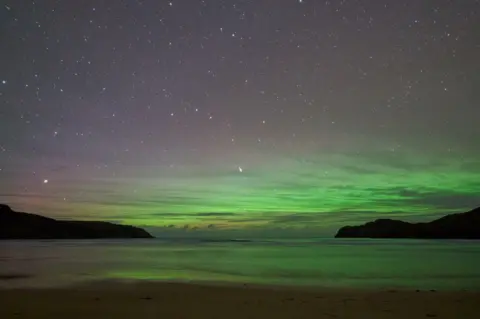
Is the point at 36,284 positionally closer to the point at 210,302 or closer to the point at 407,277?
the point at 210,302

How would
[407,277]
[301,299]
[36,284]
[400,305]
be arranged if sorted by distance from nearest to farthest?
[400,305], [301,299], [36,284], [407,277]

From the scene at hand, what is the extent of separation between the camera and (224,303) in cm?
1296

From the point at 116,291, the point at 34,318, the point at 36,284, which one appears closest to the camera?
the point at 34,318

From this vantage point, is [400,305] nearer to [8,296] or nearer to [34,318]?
[34,318]

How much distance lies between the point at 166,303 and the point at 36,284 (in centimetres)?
912

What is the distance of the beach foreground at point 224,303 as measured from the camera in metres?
11.1

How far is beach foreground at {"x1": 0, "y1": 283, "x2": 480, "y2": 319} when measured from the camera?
36.3ft

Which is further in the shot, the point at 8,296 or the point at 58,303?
the point at 8,296

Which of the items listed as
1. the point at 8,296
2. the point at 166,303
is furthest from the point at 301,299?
the point at 8,296

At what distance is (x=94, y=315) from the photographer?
1085 centimetres

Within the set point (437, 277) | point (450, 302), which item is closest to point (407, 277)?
point (437, 277)

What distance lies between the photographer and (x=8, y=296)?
14.6 metres

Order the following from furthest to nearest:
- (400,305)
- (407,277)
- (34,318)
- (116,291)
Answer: (407,277), (116,291), (400,305), (34,318)

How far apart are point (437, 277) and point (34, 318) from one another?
20.3 metres
